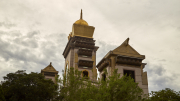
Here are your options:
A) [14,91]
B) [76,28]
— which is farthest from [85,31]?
[14,91]

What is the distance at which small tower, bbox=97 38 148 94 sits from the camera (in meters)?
29.0

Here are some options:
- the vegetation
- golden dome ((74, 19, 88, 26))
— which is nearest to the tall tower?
golden dome ((74, 19, 88, 26))

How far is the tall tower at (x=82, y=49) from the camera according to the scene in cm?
4633

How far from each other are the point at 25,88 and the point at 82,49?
69.0 ft

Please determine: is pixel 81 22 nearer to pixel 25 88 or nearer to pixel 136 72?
pixel 136 72

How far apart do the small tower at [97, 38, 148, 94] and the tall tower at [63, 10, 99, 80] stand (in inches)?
640

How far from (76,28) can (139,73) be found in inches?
976

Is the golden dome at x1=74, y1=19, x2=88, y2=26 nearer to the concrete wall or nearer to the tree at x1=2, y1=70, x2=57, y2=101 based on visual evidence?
the tree at x1=2, y1=70, x2=57, y2=101

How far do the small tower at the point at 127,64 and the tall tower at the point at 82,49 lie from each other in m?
16.3

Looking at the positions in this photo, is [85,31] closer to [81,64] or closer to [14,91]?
[81,64]

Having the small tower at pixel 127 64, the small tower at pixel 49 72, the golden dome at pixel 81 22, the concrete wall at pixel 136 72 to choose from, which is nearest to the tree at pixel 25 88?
the small tower at pixel 127 64

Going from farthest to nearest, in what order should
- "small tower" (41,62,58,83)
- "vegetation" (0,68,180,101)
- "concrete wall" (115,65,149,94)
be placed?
1. "small tower" (41,62,58,83)
2. "concrete wall" (115,65,149,94)
3. "vegetation" (0,68,180,101)

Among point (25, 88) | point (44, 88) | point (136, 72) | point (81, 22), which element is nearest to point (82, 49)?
point (81, 22)

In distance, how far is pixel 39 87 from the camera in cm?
2958
